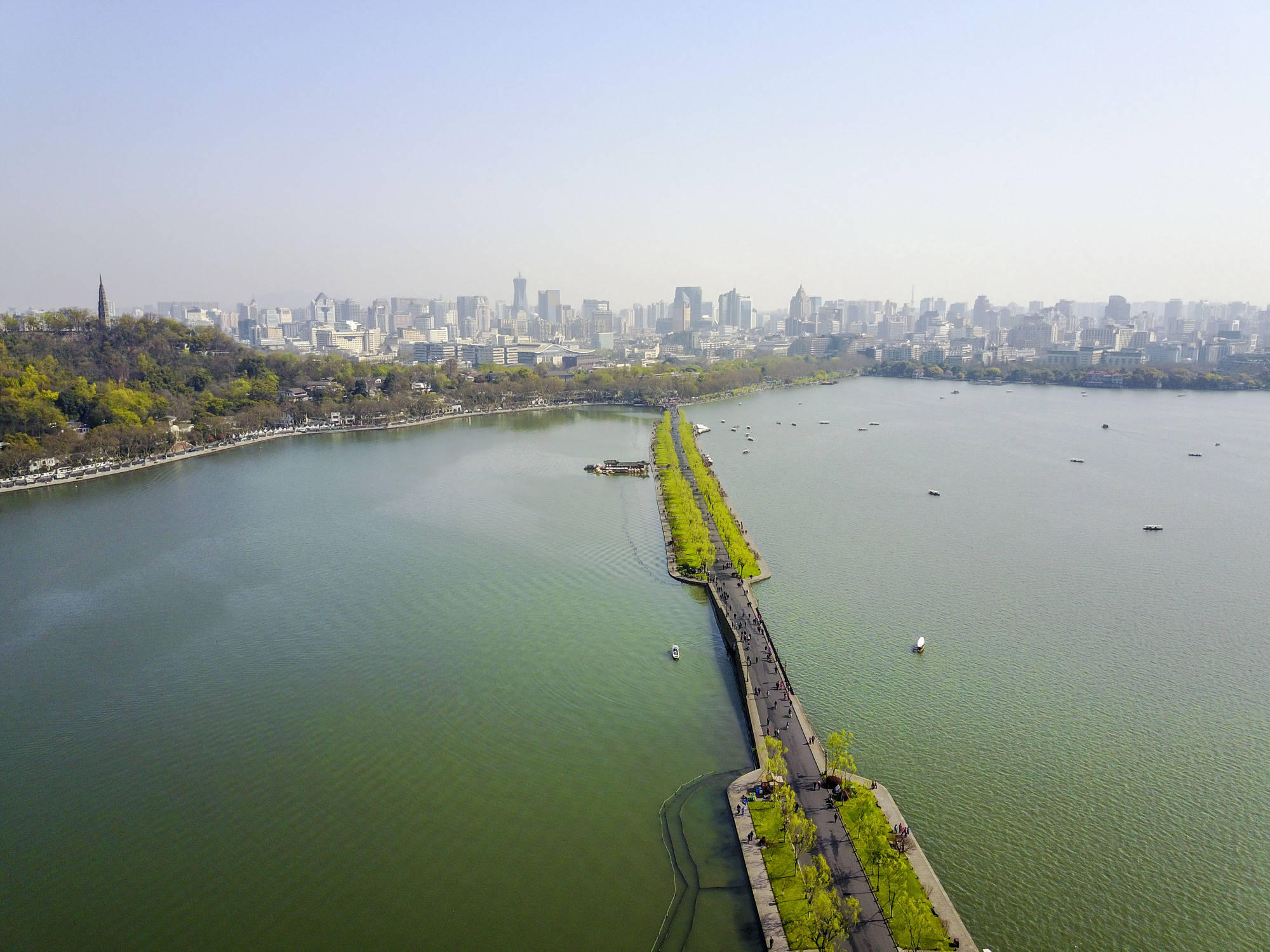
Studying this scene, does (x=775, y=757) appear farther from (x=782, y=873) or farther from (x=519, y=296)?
(x=519, y=296)

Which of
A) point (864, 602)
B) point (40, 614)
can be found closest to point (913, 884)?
point (864, 602)

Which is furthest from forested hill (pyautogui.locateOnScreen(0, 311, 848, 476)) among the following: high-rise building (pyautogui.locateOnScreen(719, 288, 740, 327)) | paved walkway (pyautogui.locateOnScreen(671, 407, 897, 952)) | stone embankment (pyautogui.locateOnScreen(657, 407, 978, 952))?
high-rise building (pyautogui.locateOnScreen(719, 288, 740, 327))

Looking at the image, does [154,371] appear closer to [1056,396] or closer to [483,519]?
[483,519]

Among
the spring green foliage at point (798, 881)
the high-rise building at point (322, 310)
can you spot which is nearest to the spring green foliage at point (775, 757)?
the spring green foliage at point (798, 881)

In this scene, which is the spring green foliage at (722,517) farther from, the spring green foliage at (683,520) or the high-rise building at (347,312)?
the high-rise building at (347,312)

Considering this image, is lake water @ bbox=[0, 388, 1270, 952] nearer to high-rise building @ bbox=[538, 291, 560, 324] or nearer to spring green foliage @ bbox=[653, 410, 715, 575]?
spring green foliage @ bbox=[653, 410, 715, 575]

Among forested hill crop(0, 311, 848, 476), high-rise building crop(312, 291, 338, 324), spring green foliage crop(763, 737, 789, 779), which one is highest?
high-rise building crop(312, 291, 338, 324)

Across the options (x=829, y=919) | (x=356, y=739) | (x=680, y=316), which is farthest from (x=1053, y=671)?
(x=680, y=316)
